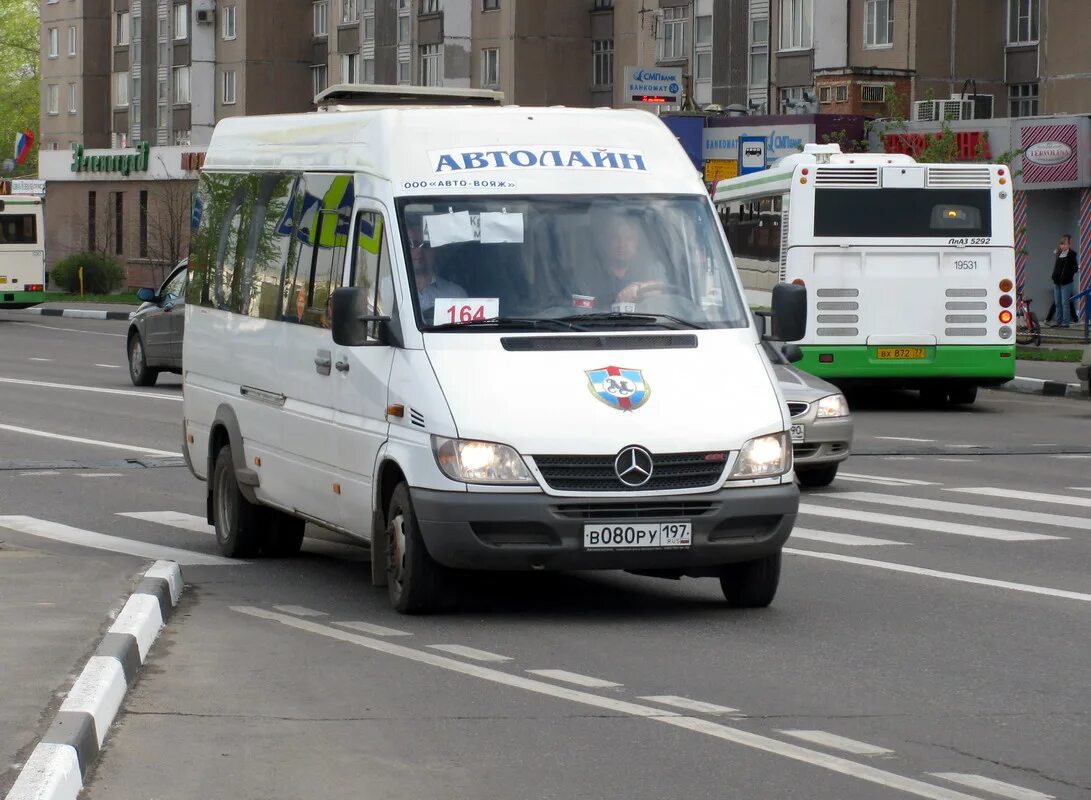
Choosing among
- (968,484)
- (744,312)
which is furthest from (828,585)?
(968,484)

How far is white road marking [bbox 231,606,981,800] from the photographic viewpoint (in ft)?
21.5

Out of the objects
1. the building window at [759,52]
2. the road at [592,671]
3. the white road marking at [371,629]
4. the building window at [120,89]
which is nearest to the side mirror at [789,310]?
the road at [592,671]

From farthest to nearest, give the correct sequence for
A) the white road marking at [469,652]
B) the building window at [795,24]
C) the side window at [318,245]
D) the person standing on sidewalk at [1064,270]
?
the building window at [795,24]
the person standing on sidewalk at [1064,270]
the side window at [318,245]
the white road marking at [469,652]

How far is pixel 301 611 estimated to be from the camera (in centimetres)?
1052

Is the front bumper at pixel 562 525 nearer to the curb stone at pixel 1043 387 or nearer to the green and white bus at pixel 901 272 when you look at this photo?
the green and white bus at pixel 901 272

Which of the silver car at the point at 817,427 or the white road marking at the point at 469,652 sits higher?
the silver car at the point at 817,427

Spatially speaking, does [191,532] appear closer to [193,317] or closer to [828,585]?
[193,317]

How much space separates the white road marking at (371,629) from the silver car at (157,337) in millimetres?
19879

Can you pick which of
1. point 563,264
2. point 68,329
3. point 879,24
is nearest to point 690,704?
point 563,264

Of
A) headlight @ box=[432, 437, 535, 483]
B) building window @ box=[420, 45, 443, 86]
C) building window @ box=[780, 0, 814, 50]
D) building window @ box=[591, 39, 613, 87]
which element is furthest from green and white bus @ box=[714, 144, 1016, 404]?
building window @ box=[420, 45, 443, 86]

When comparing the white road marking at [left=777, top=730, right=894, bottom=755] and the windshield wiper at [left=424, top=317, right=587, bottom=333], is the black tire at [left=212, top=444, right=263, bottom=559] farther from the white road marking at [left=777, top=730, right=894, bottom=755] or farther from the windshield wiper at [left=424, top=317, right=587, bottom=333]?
the white road marking at [left=777, top=730, right=894, bottom=755]

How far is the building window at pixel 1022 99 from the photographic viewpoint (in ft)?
172

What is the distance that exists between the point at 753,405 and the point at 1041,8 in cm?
4141

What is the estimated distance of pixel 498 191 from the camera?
1055 cm
